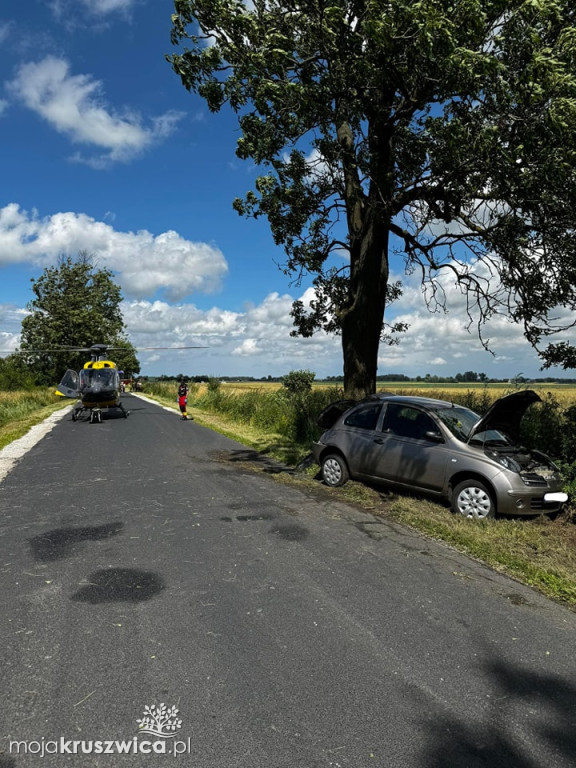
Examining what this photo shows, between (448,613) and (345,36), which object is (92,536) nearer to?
(448,613)

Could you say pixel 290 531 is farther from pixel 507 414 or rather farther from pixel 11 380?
pixel 11 380

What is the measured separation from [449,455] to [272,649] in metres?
4.45

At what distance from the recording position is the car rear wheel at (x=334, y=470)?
910cm

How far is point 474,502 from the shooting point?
693 centimetres

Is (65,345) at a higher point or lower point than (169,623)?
higher

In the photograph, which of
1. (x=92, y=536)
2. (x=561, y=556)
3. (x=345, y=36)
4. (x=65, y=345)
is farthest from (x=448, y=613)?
(x=65, y=345)

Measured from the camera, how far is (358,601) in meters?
4.47

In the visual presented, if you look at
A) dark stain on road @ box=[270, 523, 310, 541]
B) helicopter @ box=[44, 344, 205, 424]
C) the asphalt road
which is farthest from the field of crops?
helicopter @ box=[44, 344, 205, 424]

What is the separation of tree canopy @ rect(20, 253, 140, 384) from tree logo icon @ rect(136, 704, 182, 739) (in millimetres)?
53850

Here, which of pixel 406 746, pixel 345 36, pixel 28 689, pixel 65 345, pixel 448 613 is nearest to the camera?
pixel 406 746

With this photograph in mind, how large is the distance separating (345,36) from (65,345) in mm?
55947

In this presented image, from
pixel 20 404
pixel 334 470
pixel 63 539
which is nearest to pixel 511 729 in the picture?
pixel 63 539

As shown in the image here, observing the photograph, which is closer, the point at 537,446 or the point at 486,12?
the point at 486,12

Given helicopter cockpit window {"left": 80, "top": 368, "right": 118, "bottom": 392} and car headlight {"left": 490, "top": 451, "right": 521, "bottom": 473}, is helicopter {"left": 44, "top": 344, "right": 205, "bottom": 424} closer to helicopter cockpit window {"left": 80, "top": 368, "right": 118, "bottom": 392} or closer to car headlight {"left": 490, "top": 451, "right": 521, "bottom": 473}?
helicopter cockpit window {"left": 80, "top": 368, "right": 118, "bottom": 392}
